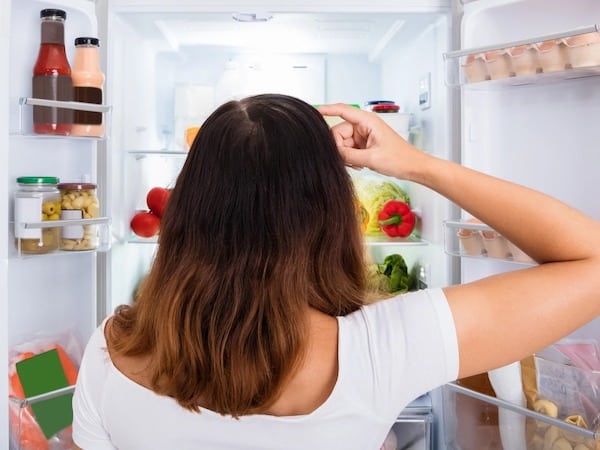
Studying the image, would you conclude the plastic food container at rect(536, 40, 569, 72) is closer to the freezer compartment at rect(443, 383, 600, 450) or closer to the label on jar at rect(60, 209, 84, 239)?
the freezer compartment at rect(443, 383, 600, 450)

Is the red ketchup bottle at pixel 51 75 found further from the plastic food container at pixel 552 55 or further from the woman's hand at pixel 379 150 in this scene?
the plastic food container at pixel 552 55

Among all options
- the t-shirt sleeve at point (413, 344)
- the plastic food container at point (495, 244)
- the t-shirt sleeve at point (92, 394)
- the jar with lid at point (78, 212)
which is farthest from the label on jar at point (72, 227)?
the t-shirt sleeve at point (413, 344)

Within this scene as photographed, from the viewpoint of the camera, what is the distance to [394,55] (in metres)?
2.39

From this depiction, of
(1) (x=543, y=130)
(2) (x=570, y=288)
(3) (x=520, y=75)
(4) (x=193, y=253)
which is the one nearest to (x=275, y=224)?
(4) (x=193, y=253)

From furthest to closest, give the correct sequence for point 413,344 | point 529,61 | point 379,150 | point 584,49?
point 529,61 < point 584,49 < point 379,150 < point 413,344

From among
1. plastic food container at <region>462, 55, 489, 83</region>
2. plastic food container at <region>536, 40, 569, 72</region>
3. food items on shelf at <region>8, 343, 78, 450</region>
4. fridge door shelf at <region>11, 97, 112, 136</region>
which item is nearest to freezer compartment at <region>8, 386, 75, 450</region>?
food items on shelf at <region>8, 343, 78, 450</region>

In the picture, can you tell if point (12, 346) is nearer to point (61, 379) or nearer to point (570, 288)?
point (61, 379)

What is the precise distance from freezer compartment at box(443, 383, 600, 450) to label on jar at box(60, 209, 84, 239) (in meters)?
0.96

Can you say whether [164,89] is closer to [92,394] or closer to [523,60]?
[523,60]

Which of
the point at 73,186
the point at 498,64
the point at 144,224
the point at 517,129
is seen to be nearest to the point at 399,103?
the point at 517,129

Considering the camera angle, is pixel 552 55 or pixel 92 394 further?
pixel 552 55

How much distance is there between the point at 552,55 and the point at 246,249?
3.20ft

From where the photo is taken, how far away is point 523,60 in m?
1.54

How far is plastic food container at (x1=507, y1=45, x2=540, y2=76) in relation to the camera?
1.52 m
